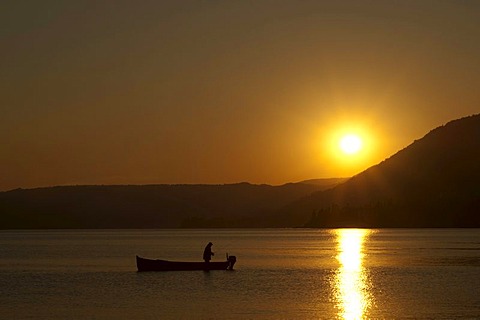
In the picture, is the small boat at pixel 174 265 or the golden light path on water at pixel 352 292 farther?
the small boat at pixel 174 265

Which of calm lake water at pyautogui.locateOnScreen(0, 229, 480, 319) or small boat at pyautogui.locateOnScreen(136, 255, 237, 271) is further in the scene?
small boat at pyautogui.locateOnScreen(136, 255, 237, 271)

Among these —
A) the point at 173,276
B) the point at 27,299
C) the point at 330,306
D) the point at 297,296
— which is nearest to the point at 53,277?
the point at 173,276

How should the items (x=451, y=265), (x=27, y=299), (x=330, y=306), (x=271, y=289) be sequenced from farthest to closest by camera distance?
(x=451, y=265) → (x=271, y=289) → (x=27, y=299) → (x=330, y=306)

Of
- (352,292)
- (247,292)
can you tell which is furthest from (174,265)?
(352,292)

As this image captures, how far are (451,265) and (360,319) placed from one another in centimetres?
4968

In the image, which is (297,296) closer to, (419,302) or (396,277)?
(419,302)

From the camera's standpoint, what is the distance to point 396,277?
7838 cm

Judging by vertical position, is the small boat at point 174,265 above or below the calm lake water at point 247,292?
above

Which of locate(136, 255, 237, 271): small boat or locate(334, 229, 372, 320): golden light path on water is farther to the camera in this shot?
locate(136, 255, 237, 271): small boat

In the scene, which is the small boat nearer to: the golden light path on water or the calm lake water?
the calm lake water

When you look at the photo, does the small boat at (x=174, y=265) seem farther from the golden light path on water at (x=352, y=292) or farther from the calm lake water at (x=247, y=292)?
the golden light path on water at (x=352, y=292)

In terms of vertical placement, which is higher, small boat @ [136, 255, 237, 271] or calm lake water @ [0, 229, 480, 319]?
small boat @ [136, 255, 237, 271]

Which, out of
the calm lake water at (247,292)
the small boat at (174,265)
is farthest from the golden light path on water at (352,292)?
the small boat at (174,265)

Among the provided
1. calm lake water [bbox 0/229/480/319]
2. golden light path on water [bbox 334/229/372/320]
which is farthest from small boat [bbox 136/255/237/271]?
golden light path on water [bbox 334/229/372/320]
